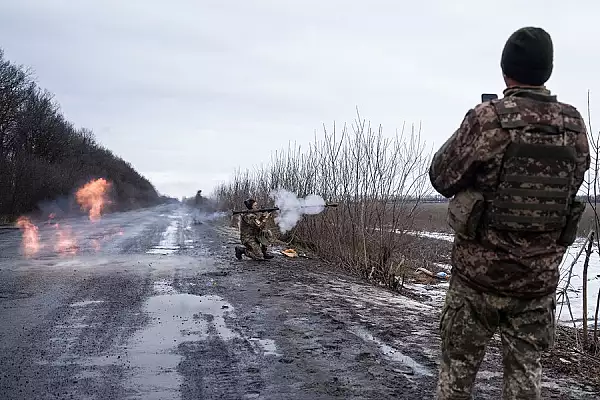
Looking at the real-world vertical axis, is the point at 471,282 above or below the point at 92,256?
above

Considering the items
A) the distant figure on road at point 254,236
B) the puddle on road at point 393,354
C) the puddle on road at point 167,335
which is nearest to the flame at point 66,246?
the distant figure on road at point 254,236

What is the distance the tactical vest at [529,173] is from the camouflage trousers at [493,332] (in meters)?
0.41

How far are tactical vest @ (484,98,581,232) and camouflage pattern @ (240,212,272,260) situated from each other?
12.0 meters

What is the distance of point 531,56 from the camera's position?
2.74 metres

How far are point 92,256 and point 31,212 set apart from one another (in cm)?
2675

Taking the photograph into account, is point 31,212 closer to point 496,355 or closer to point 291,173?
point 291,173

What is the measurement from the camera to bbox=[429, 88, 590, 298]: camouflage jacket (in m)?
2.66

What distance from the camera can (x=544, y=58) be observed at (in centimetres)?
275

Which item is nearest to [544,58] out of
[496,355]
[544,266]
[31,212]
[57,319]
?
[544,266]

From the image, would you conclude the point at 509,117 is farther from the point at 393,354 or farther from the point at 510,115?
the point at 393,354

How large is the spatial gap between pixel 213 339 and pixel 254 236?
8.73m

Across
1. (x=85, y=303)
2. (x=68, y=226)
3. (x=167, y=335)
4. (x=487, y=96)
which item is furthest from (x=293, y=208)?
(x=68, y=226)

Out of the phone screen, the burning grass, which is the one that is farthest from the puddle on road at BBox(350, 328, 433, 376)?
the burning grass

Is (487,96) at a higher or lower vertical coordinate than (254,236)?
higher
